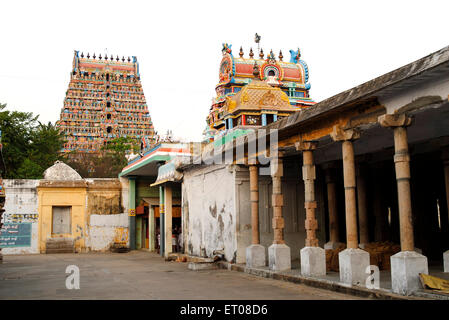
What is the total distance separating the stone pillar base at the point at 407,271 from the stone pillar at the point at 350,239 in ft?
3.96

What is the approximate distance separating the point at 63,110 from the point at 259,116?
39.7 m

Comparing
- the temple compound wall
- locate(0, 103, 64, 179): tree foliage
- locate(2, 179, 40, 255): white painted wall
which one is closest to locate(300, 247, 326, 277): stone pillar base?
the temple compound wall

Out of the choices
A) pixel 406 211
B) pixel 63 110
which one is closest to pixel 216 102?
pixel 63 110

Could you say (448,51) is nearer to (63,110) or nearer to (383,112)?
(383,112)

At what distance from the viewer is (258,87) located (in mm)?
24531

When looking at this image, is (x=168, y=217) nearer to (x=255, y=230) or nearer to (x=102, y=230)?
(x=102, y=230)

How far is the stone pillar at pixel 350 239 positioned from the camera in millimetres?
9336

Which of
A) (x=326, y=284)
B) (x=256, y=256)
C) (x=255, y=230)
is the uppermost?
(x=255, y=230)

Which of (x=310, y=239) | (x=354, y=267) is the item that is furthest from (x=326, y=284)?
(x=310, y=239)

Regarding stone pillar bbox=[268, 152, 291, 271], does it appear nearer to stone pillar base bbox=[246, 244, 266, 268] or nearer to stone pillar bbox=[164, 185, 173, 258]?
stone pillar base bbox=[246, 244, 266, 268]

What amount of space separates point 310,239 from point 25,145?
33769mm

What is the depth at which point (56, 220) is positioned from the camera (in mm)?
26984

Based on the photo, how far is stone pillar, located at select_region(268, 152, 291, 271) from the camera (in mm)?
12477

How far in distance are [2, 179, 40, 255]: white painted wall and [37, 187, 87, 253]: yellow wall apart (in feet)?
1.01
